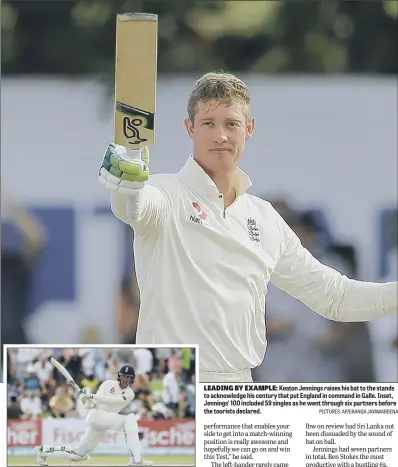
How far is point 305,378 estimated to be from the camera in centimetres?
315

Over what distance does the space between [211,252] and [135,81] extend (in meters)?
0.49

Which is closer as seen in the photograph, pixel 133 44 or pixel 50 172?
A: pixel 133 44

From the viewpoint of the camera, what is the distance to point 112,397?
2490 mm

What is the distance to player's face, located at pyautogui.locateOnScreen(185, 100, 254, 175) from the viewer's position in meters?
2.51

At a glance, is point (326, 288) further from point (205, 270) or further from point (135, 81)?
point (135, 81)

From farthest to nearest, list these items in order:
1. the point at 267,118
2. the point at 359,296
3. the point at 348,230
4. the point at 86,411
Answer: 1. the point at 348,230
2. the point at 267,118
3. the point at 359,296
4. the point at 86,411

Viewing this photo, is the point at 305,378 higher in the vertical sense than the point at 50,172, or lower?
lower

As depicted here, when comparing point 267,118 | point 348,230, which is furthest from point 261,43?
point 348,230

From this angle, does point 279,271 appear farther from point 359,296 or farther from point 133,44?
point 133,44

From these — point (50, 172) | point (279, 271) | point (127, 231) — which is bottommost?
point (279, 271)

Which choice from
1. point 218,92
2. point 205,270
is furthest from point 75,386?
point 218,92

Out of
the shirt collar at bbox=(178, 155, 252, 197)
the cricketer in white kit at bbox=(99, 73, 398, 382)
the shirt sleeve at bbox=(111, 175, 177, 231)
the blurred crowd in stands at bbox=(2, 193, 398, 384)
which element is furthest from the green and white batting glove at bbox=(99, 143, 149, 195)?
the blurred crowd in stands at bbox=(2, 193, 398, 384)

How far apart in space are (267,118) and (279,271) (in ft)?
3.29

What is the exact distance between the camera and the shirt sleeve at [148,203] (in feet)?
7.30
